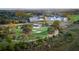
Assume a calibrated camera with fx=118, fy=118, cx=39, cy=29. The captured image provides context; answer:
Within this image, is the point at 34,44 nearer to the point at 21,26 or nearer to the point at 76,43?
the point at 21,26

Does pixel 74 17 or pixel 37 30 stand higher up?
pixel 74 17

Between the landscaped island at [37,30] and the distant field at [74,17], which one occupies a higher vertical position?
the distant field at [74,17]

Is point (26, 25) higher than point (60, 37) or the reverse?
higher

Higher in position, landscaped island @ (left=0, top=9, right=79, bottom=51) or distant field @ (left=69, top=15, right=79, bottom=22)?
distant field @ (left=69, top=15, right=79, bottom=22)
